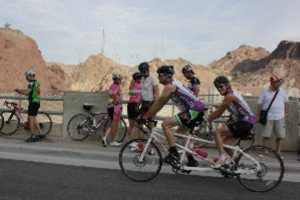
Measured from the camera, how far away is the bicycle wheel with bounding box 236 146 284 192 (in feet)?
22.1

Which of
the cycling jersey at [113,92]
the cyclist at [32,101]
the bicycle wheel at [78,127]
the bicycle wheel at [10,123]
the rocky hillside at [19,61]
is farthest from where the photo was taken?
the rocky hillside at [19,61]

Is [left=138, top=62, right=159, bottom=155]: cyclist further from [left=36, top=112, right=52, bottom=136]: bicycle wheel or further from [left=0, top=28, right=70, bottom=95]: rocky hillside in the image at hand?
[left=0, top=28, right=70, bottom=95]: rocky hillside

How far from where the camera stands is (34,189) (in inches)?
256

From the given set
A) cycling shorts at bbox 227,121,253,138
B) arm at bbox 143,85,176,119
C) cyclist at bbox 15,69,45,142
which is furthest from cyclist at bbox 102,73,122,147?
cycling shorts at bbox 227,121,253,138

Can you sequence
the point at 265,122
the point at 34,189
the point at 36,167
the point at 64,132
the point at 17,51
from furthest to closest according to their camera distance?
the point at 17,51 → the point at 64,132 → the point at 265,122 → the point at 36,167 → the point at 34,189

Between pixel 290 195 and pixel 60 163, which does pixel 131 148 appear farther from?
pixel 290 195

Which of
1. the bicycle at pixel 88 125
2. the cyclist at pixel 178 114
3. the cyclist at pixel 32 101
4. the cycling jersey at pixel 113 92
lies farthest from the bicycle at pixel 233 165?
the cyclist at pixel 32 101

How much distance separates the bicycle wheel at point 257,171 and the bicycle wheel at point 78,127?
5.44m

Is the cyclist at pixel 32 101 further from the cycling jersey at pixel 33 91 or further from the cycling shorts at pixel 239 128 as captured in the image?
the cycling shorts at pixel 239 128

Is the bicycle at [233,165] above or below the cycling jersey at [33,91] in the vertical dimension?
below

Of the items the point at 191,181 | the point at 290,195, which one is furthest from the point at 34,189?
the point at 290,195

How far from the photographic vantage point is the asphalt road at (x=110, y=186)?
6.27m

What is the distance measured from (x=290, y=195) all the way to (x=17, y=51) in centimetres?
2840

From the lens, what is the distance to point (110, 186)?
268 inches
